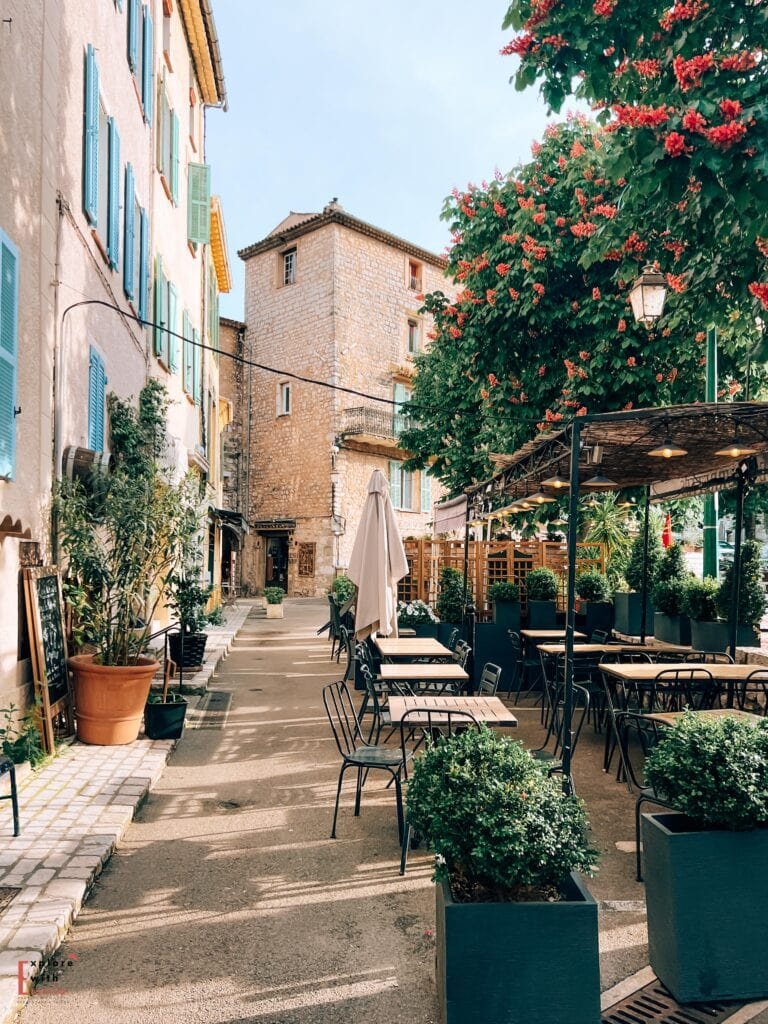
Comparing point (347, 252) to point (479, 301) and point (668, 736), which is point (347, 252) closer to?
point (479, 301)

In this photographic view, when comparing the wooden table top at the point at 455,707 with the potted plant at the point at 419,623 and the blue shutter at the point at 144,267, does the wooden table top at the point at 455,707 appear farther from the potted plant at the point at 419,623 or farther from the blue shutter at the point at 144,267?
the blue shutter at the point at 144,267

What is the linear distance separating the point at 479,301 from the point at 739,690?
7556 millimetres

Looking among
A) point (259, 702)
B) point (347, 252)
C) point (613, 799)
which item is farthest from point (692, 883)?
point (347, 252)

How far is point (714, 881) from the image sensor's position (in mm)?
2953

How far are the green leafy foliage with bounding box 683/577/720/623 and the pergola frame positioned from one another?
49 centimetres

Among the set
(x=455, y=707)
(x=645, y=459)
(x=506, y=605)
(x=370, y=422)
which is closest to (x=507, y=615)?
(x=506, y=605)

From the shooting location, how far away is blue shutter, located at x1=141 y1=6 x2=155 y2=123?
10.7 meters

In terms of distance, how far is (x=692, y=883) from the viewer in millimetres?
2939

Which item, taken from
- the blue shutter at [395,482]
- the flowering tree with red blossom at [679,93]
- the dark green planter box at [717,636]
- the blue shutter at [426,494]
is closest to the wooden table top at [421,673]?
the dark green planter box at [717,636]

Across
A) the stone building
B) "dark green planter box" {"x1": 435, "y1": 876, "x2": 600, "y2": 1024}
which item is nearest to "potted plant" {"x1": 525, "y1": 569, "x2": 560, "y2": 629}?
"dark green planter box" {"x1": 435, "y1": 876, "x2": 600, "y2": 1024}

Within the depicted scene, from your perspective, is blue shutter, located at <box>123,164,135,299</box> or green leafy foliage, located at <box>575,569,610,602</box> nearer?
blue shutter, located at <box>123,164,135,299</box>

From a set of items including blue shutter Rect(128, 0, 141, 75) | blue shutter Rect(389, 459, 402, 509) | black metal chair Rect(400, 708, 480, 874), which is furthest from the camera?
blue shutter Rect(389, 459, 402, 509)

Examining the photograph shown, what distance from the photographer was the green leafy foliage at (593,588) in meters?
10.7

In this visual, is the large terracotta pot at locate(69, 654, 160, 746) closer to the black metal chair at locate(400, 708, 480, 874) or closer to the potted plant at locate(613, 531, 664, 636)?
the black metal chair at locate(400, 708, 480, 874)
